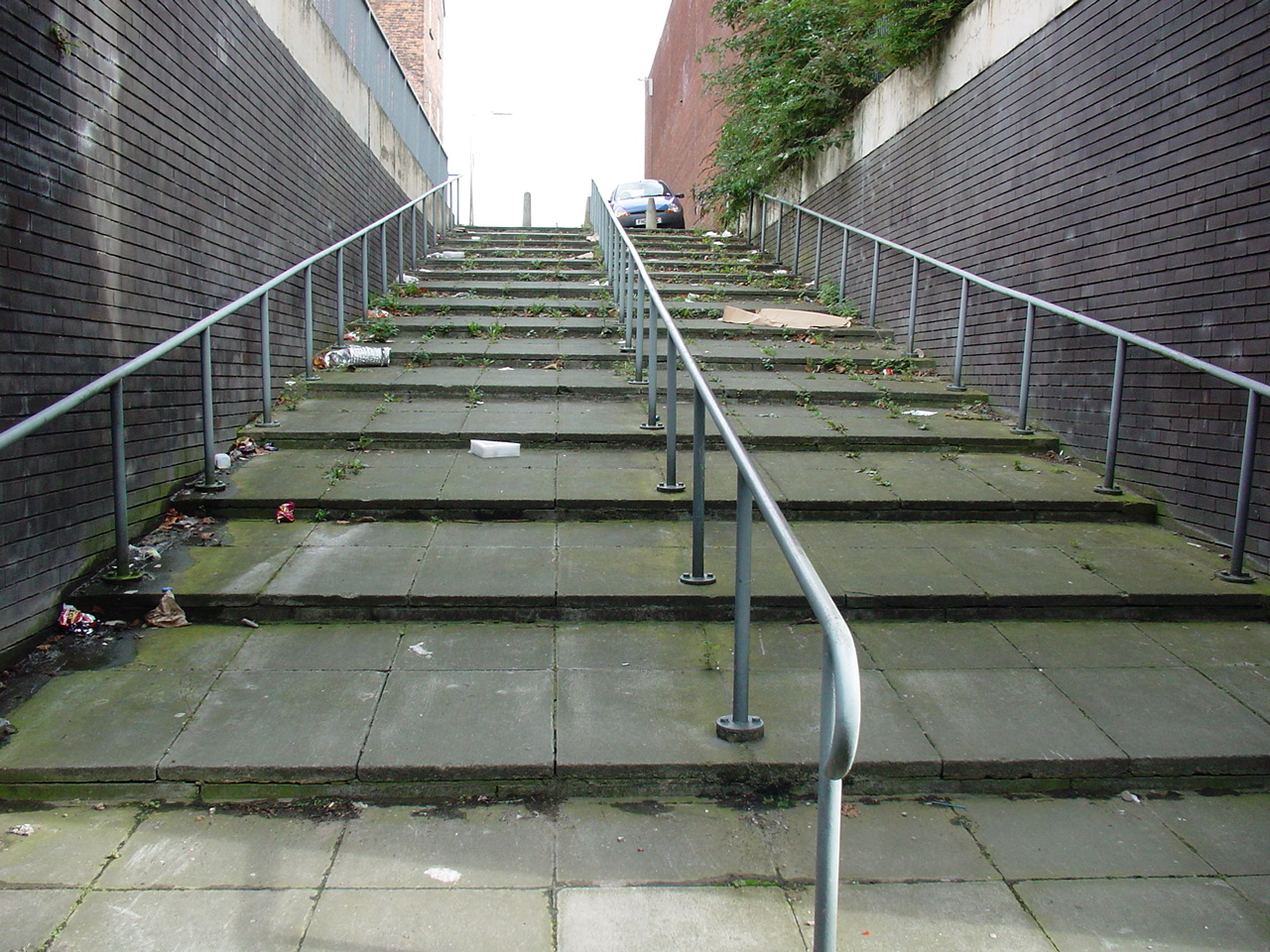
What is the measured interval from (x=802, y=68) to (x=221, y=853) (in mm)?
9692

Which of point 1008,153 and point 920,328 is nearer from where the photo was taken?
point 1008,153

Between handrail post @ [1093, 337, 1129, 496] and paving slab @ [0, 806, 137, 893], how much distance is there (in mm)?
4536

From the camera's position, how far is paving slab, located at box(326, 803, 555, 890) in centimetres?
215

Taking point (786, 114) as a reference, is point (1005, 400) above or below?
below

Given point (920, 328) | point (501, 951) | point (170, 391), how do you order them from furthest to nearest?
1. point (920, 328)
2. point (170, 391)
3. point (501, 951)

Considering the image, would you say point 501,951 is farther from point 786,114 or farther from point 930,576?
point 786,114

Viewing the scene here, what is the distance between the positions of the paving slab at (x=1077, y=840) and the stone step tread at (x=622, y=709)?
0.34ft

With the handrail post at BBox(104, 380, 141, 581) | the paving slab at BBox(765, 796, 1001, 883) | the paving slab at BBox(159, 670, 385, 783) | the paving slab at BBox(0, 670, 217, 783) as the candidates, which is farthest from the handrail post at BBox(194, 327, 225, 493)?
the paving slab at BBox(765, 796, 1001, 883)

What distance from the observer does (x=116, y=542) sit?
3469 mm

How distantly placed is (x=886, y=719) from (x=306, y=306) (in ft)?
16.2

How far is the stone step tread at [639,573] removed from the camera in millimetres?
3406

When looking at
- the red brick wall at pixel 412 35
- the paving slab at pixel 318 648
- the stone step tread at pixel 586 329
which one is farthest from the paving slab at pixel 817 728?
the red brick wall at pixel 412 35

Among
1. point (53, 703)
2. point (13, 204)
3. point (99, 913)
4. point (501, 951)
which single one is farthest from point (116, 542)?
point (501, 951)

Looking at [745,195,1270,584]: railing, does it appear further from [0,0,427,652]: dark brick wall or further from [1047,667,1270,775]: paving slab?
[0,0,427,652]: dark brick wall
